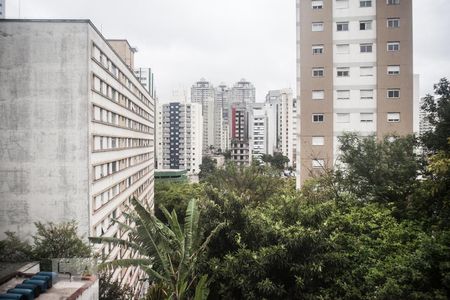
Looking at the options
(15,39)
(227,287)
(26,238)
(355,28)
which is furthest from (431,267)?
(355,28)

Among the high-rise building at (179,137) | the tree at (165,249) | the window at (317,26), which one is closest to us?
the tree at (165,249)

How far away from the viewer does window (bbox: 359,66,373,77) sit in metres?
30.9

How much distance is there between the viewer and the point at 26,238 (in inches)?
862

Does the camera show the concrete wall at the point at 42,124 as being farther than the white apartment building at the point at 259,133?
No

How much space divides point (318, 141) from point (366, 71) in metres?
7.12

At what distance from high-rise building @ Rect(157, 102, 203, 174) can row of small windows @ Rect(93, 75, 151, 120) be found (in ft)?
241

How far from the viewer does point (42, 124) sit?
2166cm

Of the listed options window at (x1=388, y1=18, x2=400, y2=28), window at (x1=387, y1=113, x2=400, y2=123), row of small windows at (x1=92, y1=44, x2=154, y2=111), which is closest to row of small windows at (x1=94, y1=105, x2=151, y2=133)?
row of small windows at (x1=92, y1=44, x2=154, y2=111)

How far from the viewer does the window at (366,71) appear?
30922 millimetres

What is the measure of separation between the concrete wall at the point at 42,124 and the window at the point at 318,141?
60.3 feet

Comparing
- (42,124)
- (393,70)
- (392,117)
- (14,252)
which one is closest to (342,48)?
(393,70)

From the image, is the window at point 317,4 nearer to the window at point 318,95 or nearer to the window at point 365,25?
A: the window at point 365,25

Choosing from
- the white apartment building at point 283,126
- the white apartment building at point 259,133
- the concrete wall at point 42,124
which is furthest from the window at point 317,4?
the white apartment building at point 259,133

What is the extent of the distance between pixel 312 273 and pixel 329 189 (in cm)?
968
